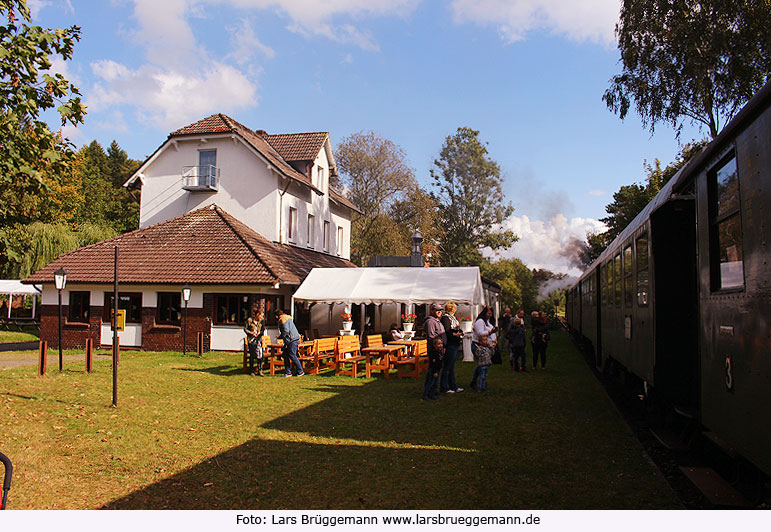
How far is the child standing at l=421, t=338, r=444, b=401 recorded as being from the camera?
424 inches

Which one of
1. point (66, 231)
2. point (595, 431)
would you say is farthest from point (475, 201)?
point (595, 431)

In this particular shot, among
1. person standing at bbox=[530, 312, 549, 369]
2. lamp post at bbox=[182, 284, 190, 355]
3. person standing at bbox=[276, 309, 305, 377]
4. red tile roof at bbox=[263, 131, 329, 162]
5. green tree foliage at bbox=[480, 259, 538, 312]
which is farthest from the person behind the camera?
green tree foliage at bbox=[480, 259, 538, 312]

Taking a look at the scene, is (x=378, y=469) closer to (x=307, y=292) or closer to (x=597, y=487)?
(x=597, y=487)

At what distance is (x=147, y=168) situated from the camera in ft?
89.4

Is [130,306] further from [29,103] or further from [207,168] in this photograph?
[29,103]

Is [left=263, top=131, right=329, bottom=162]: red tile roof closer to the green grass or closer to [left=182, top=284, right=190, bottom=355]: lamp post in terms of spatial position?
[left=182, top=284, right=190, bottom=355]: lamp post

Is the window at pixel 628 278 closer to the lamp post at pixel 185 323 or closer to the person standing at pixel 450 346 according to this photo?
the person standing at pixel 450 346

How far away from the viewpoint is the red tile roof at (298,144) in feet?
96.5

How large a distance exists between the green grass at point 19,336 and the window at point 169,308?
9.34 meters

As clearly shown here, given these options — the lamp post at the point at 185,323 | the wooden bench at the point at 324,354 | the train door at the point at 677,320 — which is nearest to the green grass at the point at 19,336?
the lamp post at the point at 185,323

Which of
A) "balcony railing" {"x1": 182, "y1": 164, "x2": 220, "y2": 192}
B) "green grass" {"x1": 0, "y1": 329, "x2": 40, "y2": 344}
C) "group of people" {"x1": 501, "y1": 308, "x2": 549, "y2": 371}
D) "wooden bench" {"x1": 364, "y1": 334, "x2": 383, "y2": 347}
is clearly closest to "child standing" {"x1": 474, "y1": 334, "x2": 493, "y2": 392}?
"group of people" {"x1": 501, "y1": 308, "x2": 549, "y2": 371}

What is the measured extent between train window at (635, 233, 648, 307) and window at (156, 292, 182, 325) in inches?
700

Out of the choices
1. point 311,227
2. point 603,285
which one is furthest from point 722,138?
point 311,227

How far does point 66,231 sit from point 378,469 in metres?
39.0
